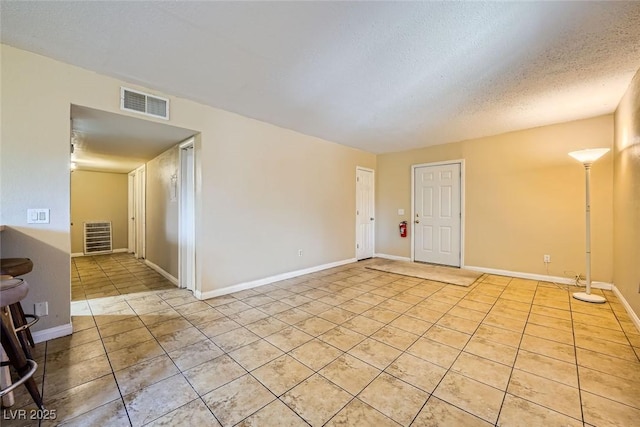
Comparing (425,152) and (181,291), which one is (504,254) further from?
(181,291)

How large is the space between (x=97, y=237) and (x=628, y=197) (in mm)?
9920

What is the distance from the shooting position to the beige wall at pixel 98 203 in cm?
636

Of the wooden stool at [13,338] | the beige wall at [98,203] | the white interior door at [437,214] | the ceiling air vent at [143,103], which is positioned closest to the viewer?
the wooden stool at [13,338]

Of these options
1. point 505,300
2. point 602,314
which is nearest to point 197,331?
point 505,300

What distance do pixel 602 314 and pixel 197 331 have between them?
171 inches

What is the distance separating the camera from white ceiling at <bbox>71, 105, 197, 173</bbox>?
283 cm

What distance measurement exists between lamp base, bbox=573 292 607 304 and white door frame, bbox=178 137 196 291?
16.6ft

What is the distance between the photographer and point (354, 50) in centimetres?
214

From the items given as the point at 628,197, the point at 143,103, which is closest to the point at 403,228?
the point at 628,197

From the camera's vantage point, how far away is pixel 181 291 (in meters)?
3.65

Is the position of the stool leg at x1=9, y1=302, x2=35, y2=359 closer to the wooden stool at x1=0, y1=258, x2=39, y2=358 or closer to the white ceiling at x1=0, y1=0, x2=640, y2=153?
the wooden stool at x1=0, y1=258, x2=39, y2=358

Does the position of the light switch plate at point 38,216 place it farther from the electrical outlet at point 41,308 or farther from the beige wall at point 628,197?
the beige wall at point 628,197

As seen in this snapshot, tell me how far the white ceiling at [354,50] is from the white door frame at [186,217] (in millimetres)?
996

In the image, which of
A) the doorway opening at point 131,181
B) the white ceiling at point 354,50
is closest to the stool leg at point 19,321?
the doorway opening at point 131,181
